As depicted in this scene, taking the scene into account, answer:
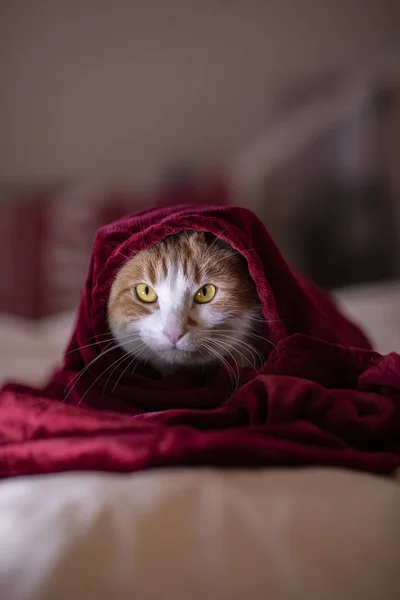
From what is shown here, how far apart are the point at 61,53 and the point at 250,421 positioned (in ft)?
5.95

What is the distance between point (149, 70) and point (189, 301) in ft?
5.17

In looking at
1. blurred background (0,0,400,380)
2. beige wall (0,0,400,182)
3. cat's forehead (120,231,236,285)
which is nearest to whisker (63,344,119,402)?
cat's forehead (120,231,236,285)

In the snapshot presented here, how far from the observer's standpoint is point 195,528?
0.40 metres

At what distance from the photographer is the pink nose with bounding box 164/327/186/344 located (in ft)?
1.94

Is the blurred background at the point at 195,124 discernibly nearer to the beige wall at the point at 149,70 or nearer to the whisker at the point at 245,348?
the beige wall at the point at 149,70

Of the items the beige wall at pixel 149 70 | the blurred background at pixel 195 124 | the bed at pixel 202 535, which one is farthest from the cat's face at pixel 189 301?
the beige wall at pixel 149 70

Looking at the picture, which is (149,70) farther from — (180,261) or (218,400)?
(218,400)

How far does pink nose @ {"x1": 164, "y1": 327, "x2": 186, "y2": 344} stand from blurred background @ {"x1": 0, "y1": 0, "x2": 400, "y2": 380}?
3.12ft

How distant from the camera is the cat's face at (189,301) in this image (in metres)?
0.61

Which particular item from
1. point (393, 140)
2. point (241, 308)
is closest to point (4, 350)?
point (241, 308)

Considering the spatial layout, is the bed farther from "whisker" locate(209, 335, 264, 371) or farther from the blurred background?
the blurred background

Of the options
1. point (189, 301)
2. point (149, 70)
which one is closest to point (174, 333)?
point (189, 301)

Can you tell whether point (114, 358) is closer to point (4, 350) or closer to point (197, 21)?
point (4, 350)

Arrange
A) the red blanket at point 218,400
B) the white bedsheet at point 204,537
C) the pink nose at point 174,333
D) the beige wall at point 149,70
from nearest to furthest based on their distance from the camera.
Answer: the white bedsheet at point 204,537
the red blanket at point 218,400
the pink nose at point 174,333
the beige wall at point 149,70
